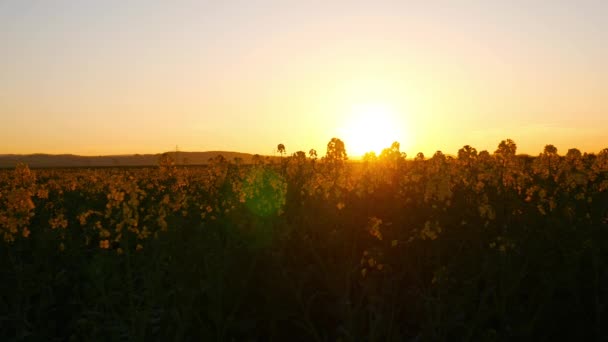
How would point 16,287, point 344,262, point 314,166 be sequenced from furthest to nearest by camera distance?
point 314,166
point 16,287
point 344,262

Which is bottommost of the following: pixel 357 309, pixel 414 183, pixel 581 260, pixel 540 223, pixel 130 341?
pixel 130 341

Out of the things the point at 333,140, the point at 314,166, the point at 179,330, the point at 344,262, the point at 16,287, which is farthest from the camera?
the point at 314,166

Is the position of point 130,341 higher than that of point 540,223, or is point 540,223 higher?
point 540,223

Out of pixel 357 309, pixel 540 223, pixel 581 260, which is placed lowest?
pixel 357 309

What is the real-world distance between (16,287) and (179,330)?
9.46ft

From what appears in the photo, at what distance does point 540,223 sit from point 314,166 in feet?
9.94

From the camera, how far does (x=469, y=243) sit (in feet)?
18.0

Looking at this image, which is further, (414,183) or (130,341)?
(130,341)

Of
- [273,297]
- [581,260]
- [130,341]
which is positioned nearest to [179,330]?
[130,341]

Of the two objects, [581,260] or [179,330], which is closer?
[179,330]

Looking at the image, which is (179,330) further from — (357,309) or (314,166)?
(314,166)

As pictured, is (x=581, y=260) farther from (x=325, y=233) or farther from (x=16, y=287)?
(x=16, y=287)

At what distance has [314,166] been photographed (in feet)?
25.7

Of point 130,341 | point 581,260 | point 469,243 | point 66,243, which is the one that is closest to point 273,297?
point 130,341
